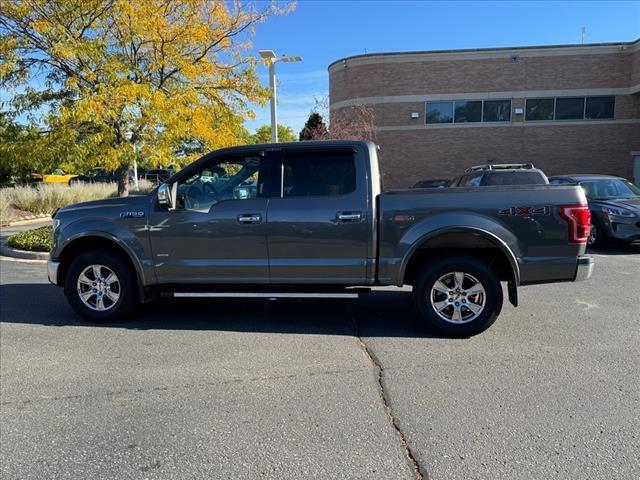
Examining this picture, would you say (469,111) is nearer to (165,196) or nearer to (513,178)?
(513,178)

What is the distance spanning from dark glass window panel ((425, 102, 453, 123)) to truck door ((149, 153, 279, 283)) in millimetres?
21690

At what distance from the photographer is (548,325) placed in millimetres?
5320

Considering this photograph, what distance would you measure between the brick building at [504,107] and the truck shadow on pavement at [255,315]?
19862 mm

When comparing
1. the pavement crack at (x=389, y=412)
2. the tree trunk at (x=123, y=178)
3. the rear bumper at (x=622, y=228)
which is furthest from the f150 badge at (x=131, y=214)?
the rear bumper at (x=622, y=228)

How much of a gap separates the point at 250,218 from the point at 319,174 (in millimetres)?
861

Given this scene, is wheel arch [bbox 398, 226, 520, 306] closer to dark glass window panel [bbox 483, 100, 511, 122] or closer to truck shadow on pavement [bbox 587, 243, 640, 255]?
truck shadow on pavement [bbox 587, 243, 640, 255]

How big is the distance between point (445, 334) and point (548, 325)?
125cm

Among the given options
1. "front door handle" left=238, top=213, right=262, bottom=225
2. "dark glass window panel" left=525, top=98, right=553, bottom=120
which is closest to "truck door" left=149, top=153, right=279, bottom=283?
"front door handle" left=238, top=213, right=262, bottom=225

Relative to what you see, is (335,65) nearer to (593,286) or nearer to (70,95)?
(70,95)

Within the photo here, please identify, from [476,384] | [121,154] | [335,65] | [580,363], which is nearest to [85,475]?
[476,384]

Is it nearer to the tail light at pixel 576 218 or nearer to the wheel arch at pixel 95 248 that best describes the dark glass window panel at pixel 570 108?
the tail light at pixel 576 218

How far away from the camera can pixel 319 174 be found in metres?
5.19

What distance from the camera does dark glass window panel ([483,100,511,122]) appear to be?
24844 mm

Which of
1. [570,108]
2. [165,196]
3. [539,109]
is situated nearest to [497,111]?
[539,109]
